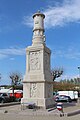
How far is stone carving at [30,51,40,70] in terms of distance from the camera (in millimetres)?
20531

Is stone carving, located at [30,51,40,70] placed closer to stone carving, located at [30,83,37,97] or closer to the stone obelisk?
the stone obelisk

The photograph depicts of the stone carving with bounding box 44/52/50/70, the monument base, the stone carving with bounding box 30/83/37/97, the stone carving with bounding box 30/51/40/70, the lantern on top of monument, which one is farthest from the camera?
the lantern on top of monument

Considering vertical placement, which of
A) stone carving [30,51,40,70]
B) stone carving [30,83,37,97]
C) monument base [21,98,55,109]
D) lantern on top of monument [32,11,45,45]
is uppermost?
lantern on top of monument [32,11,45,45]

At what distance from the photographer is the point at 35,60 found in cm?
2067

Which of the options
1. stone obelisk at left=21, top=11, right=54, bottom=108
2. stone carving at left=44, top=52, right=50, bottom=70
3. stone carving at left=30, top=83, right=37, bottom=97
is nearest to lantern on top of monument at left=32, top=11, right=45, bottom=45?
stone obelisk at left=21, top=11, right=54, bottom=108

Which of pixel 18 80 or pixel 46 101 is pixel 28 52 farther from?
pixel 18 80

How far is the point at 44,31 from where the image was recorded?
2214cm

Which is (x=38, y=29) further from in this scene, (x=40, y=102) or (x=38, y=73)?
(x=40, y=102)

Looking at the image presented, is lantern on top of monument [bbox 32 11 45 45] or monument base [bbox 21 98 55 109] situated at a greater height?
lantern on top of monument [bbox 32 11 45 45]

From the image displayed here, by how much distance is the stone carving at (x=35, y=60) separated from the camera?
67.4 feet

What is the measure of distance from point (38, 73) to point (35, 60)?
1.23 meters

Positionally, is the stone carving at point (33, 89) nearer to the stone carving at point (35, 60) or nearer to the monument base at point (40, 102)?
the monument base at point (40, 102)

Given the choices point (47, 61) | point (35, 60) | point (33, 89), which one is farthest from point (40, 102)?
point (47, 61)

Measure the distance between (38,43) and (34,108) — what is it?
5.82 meters
